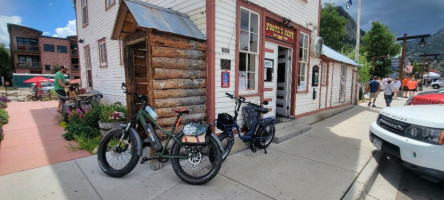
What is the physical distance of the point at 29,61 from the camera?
35594mm

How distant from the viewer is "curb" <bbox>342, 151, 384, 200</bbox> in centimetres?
278

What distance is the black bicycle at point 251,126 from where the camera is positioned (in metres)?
3.85

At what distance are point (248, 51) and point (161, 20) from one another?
2.28 metres

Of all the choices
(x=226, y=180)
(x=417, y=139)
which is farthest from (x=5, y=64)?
(x=417, y=139)

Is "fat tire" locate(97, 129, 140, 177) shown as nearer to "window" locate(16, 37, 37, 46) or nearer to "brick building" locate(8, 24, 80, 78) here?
"brick building" locate(8, 24, 80, 78)

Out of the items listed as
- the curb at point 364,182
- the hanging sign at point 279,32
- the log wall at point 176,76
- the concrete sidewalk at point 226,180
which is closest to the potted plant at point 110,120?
the concrete sidewalk at point 226,180

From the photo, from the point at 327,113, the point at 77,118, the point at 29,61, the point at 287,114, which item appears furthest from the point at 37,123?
the point at 29,61

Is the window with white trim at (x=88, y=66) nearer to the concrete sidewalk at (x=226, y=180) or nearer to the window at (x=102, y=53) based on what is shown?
the window at (x=102, y=53)

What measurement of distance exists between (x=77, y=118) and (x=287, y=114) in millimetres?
6416

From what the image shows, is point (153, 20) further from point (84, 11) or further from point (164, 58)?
point (84, 11)

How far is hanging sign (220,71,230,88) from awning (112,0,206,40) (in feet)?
2.87

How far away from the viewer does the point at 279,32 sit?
19.7 feet

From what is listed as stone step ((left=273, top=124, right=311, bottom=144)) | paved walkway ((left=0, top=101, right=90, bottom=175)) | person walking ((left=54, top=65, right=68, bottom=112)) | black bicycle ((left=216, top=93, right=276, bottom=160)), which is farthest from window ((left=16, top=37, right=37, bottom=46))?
stone step ((left=273, top=124, right=311, bottom=144))

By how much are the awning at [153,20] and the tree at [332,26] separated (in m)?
29.9
